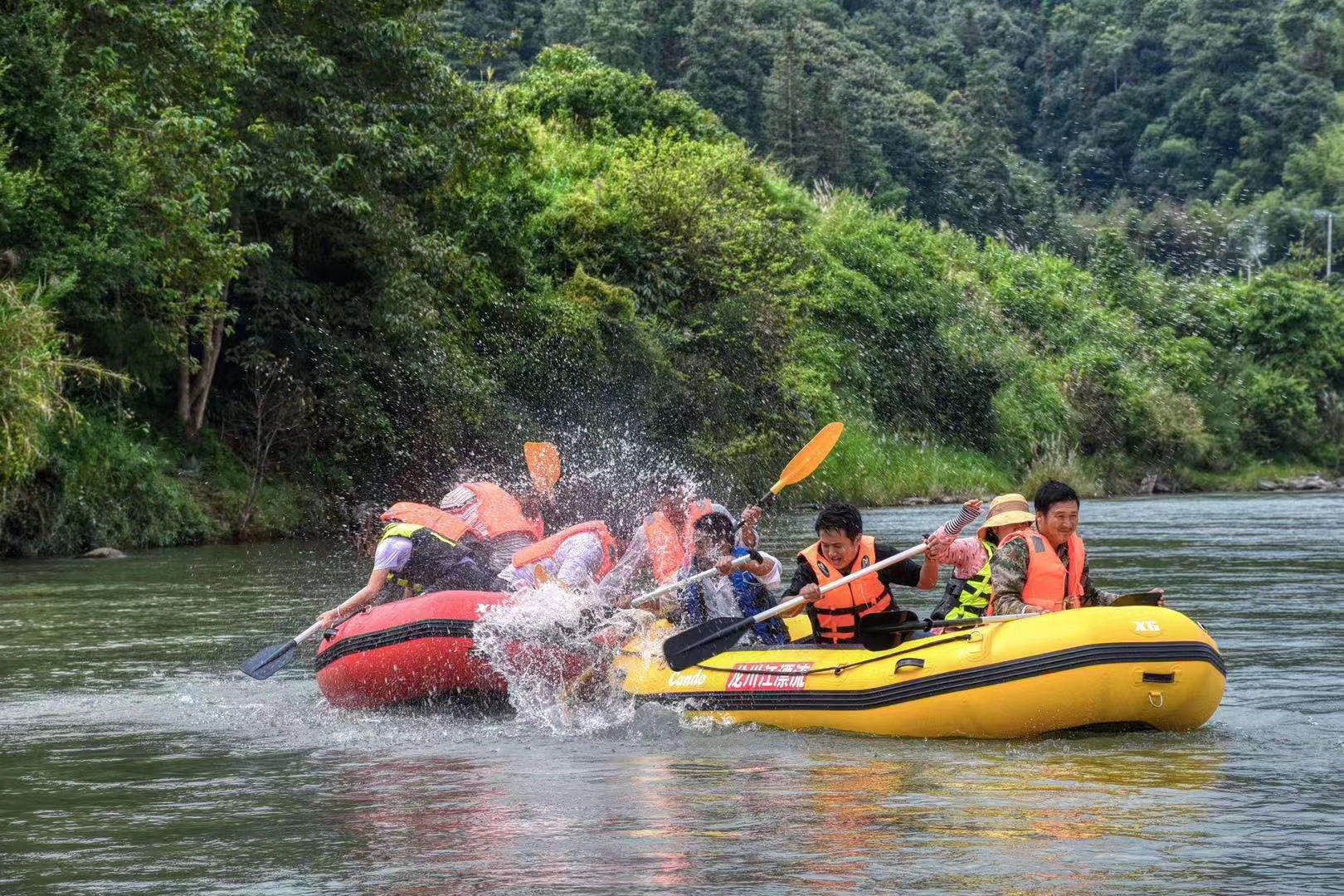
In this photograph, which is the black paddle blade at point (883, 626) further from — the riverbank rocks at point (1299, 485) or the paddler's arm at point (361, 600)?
the riverbank rocks at point (1299, 485)

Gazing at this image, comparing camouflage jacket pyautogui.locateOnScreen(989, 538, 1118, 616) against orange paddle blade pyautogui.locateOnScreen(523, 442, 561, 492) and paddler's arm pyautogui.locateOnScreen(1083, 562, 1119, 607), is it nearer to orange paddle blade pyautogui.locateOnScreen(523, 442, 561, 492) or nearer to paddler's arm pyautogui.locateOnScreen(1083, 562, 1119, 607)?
paddler's arm pyautogui.locateOnScreen(1083, 562, 1119, 607)

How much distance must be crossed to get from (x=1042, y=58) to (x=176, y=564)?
78.3 m

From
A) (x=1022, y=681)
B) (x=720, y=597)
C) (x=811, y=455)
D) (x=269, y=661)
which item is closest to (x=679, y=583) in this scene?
(x=720, y=597)

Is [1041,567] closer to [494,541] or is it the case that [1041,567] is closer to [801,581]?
[801,581]

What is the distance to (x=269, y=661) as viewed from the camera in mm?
10031

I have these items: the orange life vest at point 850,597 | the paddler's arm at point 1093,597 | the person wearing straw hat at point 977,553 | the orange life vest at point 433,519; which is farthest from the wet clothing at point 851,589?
the orange life vest at point 433,519

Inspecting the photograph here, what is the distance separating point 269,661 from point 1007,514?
162 inches

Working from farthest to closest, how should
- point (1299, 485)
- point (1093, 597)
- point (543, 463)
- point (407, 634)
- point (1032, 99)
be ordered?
point (1032, 99) → point (1299, 485) → point (543, 463) → point (407, 634) → point (1093, 597)

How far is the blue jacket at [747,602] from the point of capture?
9.50 m

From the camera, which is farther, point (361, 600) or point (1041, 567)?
point (361, 600)

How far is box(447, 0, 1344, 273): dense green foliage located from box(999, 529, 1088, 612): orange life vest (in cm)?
4208

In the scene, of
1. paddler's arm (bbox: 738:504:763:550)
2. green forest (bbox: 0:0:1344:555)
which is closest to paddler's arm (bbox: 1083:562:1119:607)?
paddler's arm (bbox: 738:504:763:550)

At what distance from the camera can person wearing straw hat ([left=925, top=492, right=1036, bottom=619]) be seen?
8750mm

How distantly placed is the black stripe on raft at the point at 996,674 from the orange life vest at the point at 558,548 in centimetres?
136
